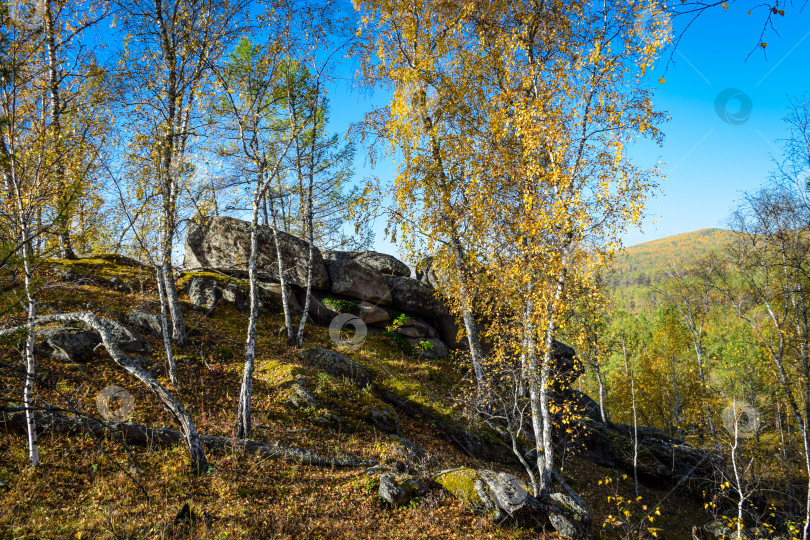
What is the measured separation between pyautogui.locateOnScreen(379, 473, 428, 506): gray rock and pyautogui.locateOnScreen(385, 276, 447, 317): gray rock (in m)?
12.6

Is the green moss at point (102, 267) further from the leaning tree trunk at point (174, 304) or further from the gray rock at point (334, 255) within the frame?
the gray rock at point (334, 255)

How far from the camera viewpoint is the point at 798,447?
17.7 meters

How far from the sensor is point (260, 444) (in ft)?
24.3

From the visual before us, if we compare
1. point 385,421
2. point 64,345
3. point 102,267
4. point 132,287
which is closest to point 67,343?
point 64,345

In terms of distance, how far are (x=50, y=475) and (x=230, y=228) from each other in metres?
12.9

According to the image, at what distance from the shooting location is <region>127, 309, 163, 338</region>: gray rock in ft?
36.9

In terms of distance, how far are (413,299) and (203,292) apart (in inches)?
398

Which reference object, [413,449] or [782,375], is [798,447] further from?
[413,449]

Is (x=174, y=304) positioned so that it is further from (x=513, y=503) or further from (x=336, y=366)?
(x=513, y=503)

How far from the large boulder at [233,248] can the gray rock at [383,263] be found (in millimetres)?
4169

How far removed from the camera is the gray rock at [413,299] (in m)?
19.5

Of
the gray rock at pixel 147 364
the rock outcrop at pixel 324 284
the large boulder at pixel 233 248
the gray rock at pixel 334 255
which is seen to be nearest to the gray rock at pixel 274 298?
the rock outcrop at pixel 324 284

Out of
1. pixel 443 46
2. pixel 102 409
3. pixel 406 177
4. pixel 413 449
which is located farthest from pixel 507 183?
pixel 102 409

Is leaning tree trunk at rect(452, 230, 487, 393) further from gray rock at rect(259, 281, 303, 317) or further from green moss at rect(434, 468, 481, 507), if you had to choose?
gray rock at rect(259, 281, 303, 317)
